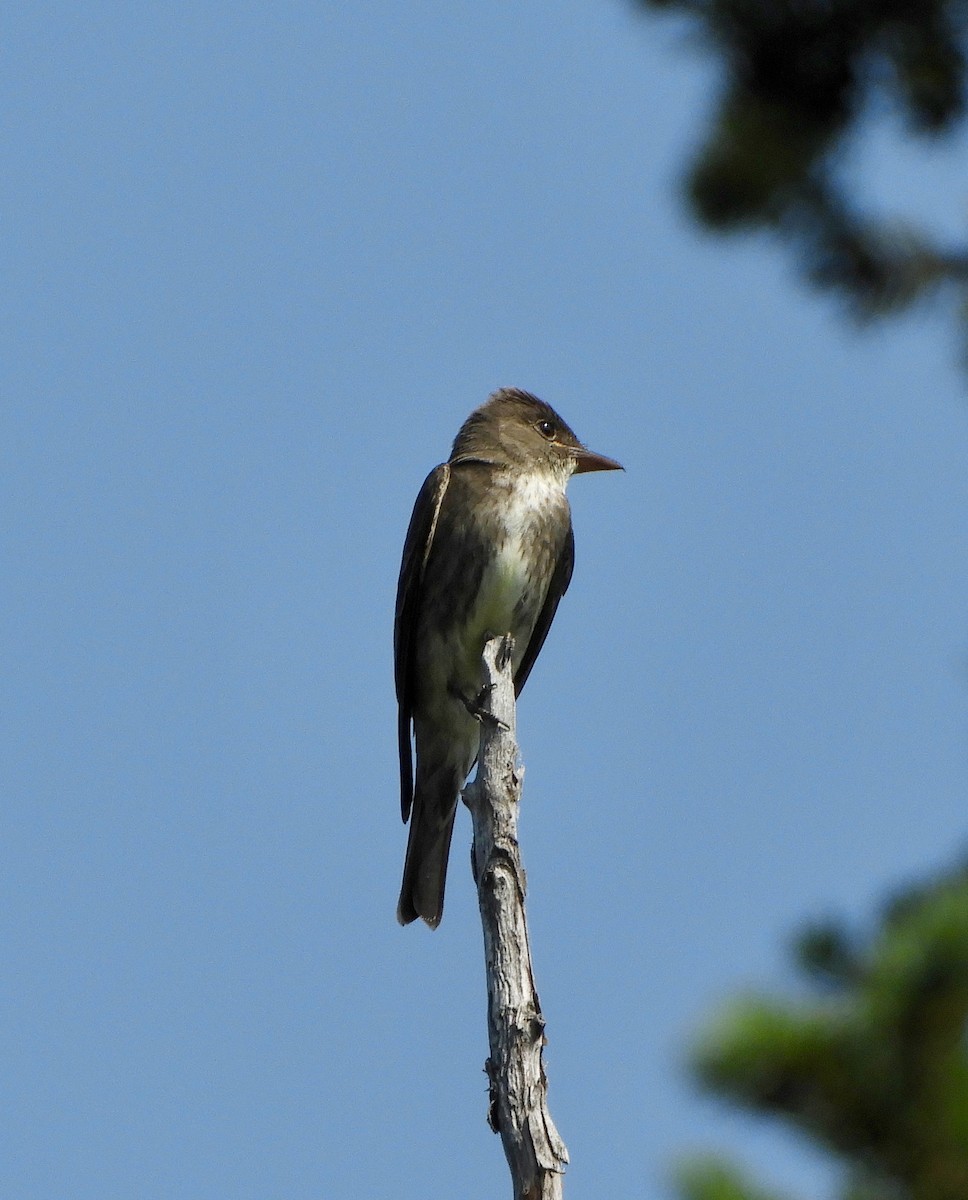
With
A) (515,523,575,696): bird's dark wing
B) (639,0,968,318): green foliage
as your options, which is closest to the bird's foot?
(515,523,575,696): bird's dark wing

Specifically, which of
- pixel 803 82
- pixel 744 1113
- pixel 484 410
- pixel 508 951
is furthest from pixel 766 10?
pixel 484 410

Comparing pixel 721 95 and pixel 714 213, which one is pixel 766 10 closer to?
pixel 721 95

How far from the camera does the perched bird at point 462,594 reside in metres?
8.37

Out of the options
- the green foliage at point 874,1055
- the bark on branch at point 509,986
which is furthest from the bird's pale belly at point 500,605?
the green foliage at point 874,1055

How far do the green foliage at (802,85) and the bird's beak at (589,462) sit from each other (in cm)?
762

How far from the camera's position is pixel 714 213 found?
1.62 meters

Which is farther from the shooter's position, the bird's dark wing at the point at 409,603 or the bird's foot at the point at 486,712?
the bird's dark wing at the point at 409,603

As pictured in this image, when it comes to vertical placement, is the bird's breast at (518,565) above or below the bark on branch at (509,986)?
above

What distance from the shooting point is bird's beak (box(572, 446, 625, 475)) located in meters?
9.28

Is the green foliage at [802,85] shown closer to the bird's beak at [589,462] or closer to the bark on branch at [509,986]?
the bark on branch at [509,986]

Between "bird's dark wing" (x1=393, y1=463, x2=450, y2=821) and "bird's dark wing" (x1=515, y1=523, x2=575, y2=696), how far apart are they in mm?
778

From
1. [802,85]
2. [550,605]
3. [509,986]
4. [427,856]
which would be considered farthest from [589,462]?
[802,85]

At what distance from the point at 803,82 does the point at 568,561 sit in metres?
7.25

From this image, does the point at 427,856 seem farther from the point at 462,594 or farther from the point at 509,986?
the point at 509,986
